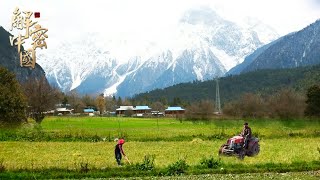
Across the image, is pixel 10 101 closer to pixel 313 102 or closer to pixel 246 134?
pixel 246 134

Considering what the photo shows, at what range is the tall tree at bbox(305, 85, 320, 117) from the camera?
290ft

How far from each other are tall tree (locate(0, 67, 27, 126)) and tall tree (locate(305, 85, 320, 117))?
56.8 m

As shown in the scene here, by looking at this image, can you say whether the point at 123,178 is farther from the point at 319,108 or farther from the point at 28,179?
the point at 319,108

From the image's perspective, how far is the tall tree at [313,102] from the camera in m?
88.5

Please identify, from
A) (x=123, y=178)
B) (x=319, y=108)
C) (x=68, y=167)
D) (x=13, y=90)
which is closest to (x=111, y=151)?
(x=68, y=167)

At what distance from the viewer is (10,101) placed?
57.7 metres

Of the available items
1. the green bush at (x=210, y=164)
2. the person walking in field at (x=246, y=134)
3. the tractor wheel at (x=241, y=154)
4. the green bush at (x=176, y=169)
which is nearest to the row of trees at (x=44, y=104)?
the tractor wheel at (x=241, y=154)

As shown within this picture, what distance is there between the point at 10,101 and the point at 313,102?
194 ft

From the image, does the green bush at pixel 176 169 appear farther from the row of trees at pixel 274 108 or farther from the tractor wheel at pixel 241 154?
the row of trees at pixel 274 108

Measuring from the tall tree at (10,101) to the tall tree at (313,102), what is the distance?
56.8 m

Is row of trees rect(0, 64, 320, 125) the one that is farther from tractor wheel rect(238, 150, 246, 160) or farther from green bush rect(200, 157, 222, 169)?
green bush rect(200, 157, 222, 169)
